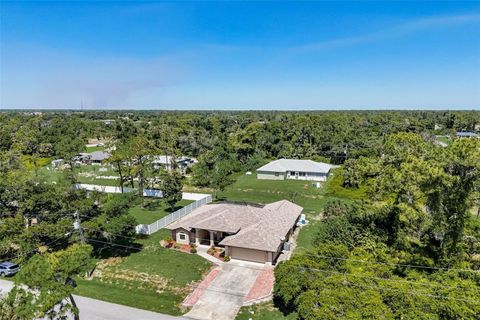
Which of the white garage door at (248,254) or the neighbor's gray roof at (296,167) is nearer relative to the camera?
the white garage door at (248,254)

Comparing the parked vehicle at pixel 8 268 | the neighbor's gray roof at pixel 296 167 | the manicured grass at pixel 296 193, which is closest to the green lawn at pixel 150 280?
the parked vehicle at pixel 8 268

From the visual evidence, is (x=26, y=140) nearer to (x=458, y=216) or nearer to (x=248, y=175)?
(x=248, y=175)

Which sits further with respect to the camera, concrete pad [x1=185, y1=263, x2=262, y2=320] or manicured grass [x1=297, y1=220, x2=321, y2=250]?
manicured grass [x1=297, y1=220, x2=321, y2=250]

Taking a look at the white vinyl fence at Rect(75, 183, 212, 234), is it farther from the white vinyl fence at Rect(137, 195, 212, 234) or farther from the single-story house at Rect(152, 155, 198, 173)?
the single-story house at Rect(152, 155, 198, 173)

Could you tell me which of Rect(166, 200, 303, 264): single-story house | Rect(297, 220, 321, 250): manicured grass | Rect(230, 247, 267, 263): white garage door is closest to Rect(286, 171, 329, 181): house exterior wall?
Rect(297, 220, 321, 250): manicured grass

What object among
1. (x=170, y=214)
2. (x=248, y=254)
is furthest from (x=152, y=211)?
(x=248, y=254)

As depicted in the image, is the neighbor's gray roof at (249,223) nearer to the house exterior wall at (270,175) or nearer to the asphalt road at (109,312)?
the asphalt road at (109,312)
